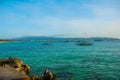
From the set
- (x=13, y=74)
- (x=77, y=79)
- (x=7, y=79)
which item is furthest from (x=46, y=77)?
(x=77, y=79)

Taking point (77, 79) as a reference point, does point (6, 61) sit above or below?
above

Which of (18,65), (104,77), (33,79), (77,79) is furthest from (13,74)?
(104,77)

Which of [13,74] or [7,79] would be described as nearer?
[7,79]

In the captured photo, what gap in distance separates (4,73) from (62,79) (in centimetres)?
1004

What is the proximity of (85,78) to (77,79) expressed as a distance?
1259 mm

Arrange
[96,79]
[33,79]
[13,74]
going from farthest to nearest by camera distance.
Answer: [96,79] → [33,79] → [13,74]

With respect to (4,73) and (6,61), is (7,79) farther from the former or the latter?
(6,61)

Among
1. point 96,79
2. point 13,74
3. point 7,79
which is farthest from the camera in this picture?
point 96,79

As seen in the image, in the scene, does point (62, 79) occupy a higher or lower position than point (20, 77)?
lower

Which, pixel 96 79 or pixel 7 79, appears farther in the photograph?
pixel 96 79

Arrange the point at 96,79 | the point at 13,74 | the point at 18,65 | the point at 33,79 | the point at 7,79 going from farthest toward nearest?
the point at 96,79 → the point at 18,65 → the point at 33,79 → the point at 13,74 → the point at 7,79

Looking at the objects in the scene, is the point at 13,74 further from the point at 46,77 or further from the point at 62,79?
the point at 62,79

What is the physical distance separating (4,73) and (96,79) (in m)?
13.6

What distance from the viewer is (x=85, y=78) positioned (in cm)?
3397
